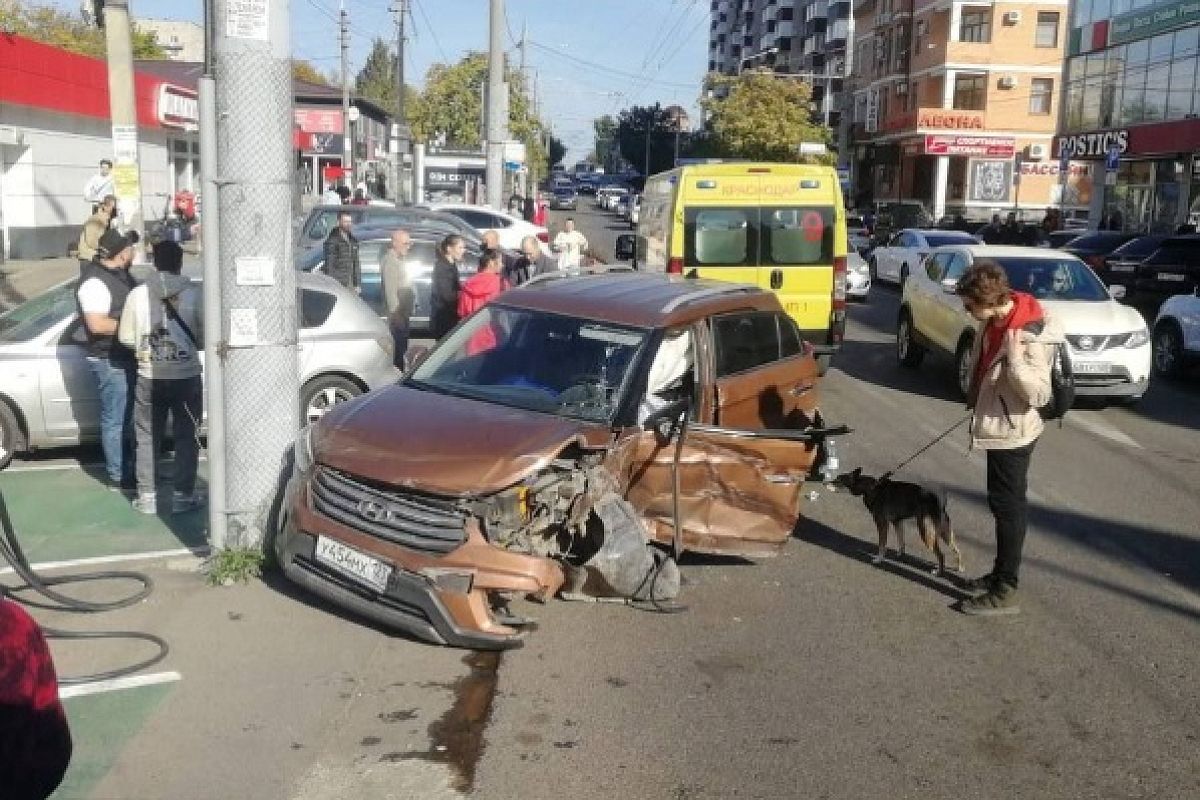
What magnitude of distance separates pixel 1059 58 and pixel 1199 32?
2543 cm

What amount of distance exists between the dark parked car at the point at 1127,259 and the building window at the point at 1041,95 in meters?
35.5

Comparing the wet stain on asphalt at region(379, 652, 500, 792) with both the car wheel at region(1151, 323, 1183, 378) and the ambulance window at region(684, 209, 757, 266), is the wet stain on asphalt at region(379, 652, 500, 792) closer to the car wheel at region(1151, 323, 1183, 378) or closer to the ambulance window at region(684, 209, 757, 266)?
the ambulance window at region(684, 209, 757, 266)

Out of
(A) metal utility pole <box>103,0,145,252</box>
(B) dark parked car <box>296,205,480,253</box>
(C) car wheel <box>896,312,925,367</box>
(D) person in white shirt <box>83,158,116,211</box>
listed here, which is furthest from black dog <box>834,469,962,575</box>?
(D) person in white shirt <box>83,158,116,211</box>

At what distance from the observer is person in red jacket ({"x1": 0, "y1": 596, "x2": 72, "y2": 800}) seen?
2334 millimetres

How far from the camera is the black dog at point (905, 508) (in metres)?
6.89

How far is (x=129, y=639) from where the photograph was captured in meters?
5.65

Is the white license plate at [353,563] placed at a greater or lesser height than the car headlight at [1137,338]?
lesser

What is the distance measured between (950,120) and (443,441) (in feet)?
185

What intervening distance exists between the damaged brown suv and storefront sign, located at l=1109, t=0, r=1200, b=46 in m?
32.0

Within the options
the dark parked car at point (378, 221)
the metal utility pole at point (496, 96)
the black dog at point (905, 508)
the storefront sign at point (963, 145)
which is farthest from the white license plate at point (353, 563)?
the storefront sign at point (963, 145)

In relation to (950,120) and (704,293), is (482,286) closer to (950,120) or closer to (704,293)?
(704,293)

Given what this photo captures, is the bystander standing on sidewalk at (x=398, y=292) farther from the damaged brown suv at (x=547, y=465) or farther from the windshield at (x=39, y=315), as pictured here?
the damaged brown suv at (x=547, y=465)

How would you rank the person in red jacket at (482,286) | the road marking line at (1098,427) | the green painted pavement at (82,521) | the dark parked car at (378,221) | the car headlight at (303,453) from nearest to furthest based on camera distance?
the car headlight at (303,453), the green painted pavement at (82,521), the person in red jacket at (482,286), the road marking line at (1098,427), the dark parked car at (378,221)

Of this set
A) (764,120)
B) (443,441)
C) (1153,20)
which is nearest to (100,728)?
(443,441)
